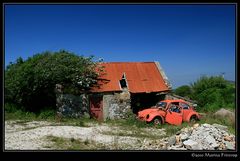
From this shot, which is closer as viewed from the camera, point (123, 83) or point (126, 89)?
point (126, 89)

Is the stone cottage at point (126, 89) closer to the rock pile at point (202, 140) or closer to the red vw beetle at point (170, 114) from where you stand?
the red vw beetle at point (170, 114)

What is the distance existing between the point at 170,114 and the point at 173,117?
0.76 feet

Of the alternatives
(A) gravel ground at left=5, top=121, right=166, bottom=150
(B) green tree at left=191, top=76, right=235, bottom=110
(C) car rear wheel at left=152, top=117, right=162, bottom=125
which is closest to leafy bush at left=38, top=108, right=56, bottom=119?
(A) gravel ground at left=5, top=121, right=166, bottom=150

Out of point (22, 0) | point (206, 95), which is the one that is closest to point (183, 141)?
point (22, 0)

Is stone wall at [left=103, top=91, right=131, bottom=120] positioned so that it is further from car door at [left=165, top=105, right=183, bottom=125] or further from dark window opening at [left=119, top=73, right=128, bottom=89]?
car door at [left=165, top=105, right=183, bottom=125]

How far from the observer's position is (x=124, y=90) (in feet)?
74.4

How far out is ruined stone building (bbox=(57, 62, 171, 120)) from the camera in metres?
22.0

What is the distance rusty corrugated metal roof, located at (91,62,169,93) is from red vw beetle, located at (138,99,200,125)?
374 cm

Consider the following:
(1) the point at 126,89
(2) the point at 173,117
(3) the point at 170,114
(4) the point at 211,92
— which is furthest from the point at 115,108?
(4) the point at 211,92

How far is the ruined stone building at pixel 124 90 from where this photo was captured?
22.0 m

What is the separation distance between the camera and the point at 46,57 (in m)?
23.0

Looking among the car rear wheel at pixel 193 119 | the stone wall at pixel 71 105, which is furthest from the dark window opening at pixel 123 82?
the car rear wheel at pixel 193 119

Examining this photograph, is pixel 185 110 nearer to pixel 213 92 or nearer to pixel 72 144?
pixel 72 144

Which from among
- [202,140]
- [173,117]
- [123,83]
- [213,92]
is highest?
[123,83]
